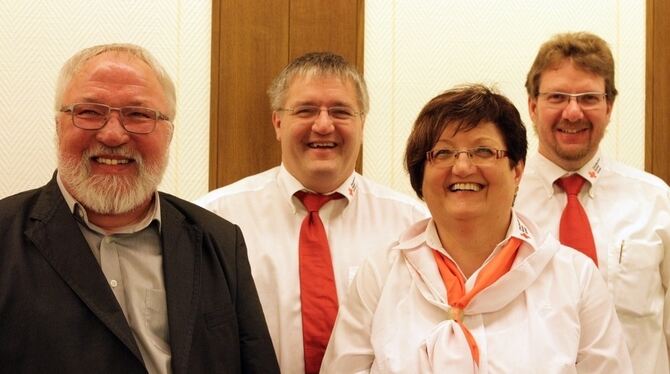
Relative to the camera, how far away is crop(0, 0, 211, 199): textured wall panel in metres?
2.98

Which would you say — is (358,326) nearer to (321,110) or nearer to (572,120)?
(321,110)

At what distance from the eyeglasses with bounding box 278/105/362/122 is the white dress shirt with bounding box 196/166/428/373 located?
8.5 inches

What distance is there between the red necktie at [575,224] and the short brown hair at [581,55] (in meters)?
0.34

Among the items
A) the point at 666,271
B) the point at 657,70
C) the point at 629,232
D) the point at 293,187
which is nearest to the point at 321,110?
the point at 293,187

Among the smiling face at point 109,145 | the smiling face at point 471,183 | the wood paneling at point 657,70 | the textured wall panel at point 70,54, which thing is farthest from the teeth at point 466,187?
the wood paneling at point 657,70

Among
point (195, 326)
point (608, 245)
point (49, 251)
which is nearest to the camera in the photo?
point (49, 251)

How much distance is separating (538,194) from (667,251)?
48 centimetres

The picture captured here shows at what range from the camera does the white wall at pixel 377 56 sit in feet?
9.81

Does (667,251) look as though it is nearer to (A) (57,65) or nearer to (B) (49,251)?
(B) (49,251)

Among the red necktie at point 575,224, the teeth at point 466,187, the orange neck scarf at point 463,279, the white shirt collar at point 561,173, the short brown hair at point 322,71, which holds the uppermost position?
the short brown hair at point 322,71

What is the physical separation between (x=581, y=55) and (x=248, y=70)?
135cm

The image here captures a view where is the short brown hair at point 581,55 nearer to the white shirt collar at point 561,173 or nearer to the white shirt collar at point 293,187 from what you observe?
the white shirt collar at point 561,173

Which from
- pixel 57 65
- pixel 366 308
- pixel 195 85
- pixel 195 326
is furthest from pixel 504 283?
pixel 57 65

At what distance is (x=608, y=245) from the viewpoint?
259 cm
